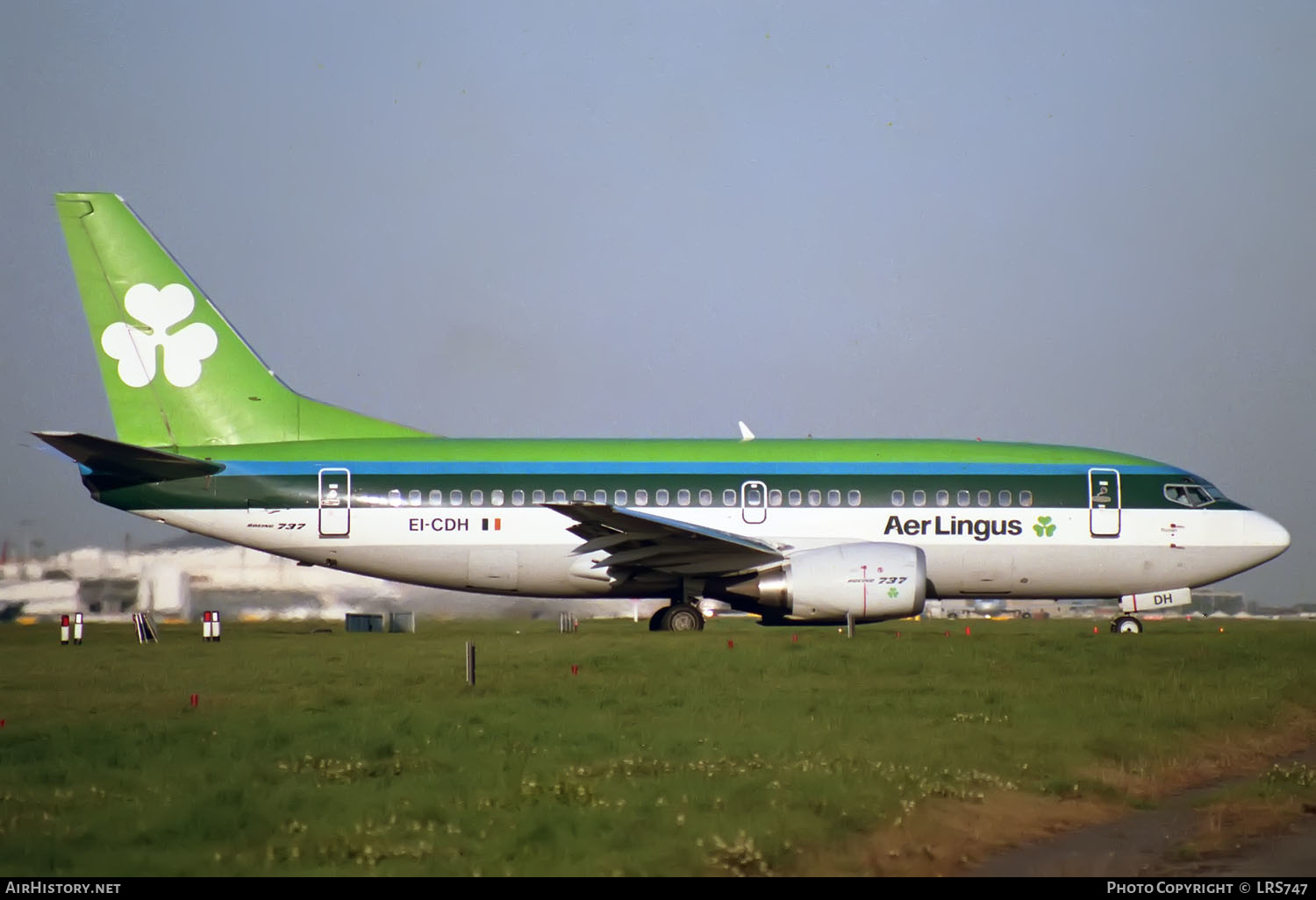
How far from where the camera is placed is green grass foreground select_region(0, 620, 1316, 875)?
27.0 ft

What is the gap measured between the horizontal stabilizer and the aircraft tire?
8941 mm

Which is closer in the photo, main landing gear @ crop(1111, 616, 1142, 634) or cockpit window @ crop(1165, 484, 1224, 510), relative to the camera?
main landing gear @ crop(1111, 616, 1142, 634)

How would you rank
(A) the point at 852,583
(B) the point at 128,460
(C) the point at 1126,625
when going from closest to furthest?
(A) the point at 852,583 < (B) the point at 128,460 < (C) the point at 1126,625

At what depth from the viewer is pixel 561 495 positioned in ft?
89.0

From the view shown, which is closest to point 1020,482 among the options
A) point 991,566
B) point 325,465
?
point 991,566

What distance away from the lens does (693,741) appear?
475 inches

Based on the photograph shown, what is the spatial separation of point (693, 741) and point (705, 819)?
3.20m

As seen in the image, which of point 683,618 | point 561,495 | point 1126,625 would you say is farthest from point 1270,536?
point 561,495

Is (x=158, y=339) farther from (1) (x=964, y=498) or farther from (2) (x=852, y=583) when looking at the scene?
(1) (x=964, y=498)

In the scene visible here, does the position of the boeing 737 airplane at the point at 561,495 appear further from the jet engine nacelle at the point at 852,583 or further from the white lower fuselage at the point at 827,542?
the jet engine nacelle at the point at 852,583

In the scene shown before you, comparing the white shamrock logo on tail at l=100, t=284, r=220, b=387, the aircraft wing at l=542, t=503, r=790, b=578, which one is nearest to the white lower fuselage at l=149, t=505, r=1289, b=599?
the aircraft wing at l=542, t=503, r=790, b=578

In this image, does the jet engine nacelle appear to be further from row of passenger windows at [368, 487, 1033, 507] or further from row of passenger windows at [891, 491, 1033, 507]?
row of passenger windows at [891, 491, 1033, 507]

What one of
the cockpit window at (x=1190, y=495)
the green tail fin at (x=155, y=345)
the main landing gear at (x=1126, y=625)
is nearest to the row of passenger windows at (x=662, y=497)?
the green tail fin at (x=155, y=345)

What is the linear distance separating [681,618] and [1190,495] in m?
10.6
